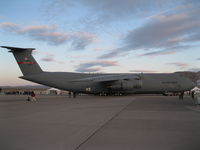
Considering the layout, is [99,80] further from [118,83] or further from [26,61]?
[26,61]

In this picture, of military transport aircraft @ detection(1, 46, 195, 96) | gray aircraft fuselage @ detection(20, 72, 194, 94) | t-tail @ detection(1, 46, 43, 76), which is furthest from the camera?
gray aircraft fuselage @ detection(20, 72, 194, 94)

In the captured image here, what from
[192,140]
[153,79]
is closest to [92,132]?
[192,140]

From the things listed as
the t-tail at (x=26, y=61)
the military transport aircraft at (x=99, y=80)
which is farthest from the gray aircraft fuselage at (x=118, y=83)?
the t-tail at (x=26, y=61)

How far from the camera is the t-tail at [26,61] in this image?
2433cm

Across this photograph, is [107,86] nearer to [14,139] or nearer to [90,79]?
[90,79]

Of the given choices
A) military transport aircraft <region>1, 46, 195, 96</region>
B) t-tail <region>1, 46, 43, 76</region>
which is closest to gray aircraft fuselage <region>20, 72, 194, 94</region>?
military transport aircraft <region>1, 46, 195, 96</region>

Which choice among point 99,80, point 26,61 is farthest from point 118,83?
point 26,61

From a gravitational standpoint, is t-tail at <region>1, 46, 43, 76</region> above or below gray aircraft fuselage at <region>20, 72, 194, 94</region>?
above

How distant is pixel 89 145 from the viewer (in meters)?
4.42

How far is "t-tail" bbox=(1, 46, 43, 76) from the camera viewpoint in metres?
24.3

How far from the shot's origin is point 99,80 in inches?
1011

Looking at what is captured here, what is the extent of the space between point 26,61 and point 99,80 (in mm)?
10261

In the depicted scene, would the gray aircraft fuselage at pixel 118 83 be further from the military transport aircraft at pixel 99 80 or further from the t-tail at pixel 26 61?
the t-tail at pixel 26 61

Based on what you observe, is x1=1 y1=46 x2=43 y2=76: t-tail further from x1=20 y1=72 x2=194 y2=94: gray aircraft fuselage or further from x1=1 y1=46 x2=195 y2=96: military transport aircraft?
x1=20 y1=72 x2=194 y2=94: gray aircraft fuselage
